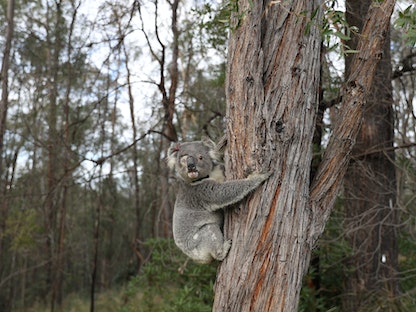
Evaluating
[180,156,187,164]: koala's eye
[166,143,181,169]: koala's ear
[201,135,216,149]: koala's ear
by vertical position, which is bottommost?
[180,156,187,164]: koala's eye

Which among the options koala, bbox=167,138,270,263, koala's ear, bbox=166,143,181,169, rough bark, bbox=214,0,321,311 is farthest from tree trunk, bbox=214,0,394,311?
koala's ear, bbox=166,143,181,169

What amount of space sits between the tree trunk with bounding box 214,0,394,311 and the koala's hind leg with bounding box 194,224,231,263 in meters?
0.13

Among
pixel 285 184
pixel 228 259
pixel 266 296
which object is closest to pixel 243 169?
pixel 285 184

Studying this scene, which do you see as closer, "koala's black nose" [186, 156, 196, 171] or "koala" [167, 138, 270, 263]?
"koala" [167, 138, 270, 263]

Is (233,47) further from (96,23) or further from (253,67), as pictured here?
(96,23)

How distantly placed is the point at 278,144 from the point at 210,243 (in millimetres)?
986

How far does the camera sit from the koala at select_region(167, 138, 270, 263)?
3283mm

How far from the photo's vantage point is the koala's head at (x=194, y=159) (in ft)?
12.0

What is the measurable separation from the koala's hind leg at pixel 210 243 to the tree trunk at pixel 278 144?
134 mm

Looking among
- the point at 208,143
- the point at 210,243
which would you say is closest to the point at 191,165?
the point at 208,143

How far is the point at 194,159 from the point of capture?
3.72 metres

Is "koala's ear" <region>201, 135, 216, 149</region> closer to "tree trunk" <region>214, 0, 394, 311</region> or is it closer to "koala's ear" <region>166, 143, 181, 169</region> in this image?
"koala's ear" <region>166, 143, 181, 169</region>

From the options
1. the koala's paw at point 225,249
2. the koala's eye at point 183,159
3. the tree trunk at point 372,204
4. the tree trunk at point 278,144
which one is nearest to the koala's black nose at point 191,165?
the koala's eye at point 183,159

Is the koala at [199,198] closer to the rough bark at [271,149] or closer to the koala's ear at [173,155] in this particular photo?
the koala's ear at [173,155]
